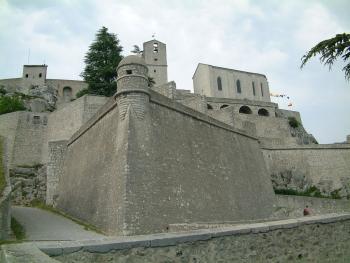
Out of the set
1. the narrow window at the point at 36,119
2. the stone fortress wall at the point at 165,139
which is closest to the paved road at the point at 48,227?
the stone fortress wall at the point at 165,139

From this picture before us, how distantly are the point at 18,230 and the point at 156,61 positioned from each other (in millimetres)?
42495

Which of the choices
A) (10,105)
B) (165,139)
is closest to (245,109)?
(10,105)

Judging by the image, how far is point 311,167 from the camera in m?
28.3

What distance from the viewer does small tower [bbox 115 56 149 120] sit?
15.2m

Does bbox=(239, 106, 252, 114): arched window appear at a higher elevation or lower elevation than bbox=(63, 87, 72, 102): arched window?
lower

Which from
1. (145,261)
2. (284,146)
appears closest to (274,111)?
(284,146)

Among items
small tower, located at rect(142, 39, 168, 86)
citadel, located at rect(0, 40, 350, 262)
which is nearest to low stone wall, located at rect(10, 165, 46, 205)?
citadel, located at rect(0, 40, 350, 262)

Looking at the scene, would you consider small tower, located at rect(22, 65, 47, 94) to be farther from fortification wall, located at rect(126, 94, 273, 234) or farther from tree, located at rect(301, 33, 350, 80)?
tree, located at rect(301, 33, 350, 80)

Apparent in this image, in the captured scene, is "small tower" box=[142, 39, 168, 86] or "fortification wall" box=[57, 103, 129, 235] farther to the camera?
"small tower" box=[142, 39, 168, 86]

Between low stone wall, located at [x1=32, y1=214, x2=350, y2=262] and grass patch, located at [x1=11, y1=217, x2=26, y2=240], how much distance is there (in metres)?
8.52

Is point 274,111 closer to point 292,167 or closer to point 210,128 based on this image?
point 292,167

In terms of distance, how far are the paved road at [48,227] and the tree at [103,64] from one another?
14.0 m

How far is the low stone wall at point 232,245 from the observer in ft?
17.5

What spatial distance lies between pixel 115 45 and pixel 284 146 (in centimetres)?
1841
